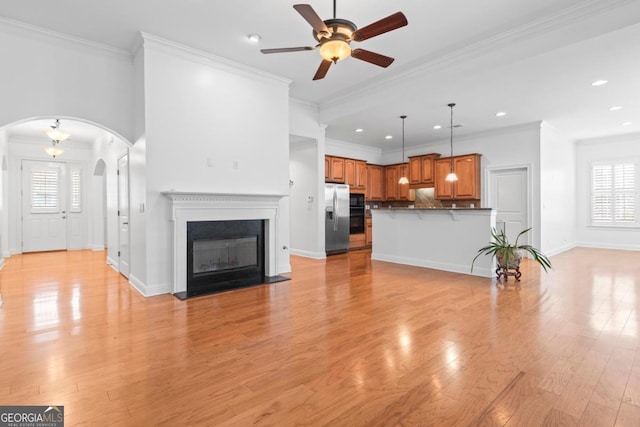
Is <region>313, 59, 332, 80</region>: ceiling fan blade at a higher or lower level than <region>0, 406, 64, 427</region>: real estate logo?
higher

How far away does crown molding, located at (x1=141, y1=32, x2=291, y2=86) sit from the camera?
419 cm

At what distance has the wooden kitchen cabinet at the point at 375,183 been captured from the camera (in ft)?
31.0

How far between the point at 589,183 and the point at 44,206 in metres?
14.4

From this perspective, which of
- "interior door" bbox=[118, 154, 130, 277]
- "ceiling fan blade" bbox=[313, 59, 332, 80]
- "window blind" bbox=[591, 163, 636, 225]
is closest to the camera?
"ceiling fan blade" bbox=[313, 59, 332, 80]

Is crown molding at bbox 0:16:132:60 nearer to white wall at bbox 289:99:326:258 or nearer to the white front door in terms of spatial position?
white wall at bbox 289:99:326:258

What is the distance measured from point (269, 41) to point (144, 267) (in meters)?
3.41

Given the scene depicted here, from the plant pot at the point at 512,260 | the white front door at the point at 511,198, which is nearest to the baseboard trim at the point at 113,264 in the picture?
the plant pot at the point at 512,260

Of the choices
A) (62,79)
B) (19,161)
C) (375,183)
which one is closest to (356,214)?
(375,183)

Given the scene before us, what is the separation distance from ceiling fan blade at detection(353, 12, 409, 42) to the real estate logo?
11.0ft

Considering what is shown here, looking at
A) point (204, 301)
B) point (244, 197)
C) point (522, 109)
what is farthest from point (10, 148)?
point (522, 109)

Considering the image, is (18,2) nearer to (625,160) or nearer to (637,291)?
(637,291)

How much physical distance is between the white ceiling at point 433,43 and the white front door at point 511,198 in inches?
66.5

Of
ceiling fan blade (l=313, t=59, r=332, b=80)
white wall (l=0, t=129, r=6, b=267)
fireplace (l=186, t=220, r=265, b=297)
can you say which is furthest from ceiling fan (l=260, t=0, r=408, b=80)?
white wall (l=0, t=129, r=6, b=267)

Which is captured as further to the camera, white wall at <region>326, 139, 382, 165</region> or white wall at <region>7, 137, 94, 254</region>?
white wall at <region>326, 139, 382, 165</region>
